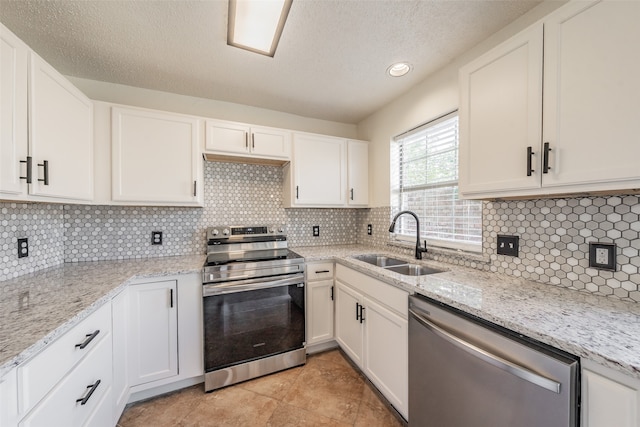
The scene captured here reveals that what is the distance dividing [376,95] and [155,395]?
303cm

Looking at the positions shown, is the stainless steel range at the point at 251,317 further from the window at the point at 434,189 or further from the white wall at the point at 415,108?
the white wall at the point at 415,108

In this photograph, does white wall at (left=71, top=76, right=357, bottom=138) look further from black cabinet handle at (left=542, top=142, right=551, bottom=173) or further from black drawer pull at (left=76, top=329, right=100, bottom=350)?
black cabinet handle at (left=542, top=142, right=551, bottom=173)

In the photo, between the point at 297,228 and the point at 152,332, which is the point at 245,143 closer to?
the point at 297,228

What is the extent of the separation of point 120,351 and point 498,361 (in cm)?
200

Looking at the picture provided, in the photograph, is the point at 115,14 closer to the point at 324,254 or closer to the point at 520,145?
the point at 324,254

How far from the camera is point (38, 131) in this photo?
1.28 metres

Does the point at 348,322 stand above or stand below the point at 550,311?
below

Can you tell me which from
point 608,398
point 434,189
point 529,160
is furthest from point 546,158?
point 434,189

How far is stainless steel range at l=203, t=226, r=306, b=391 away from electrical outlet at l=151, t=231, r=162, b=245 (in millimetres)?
483

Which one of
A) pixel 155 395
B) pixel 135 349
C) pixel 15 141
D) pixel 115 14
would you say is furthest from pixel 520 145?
pixel 155 395

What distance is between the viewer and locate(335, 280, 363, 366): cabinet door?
6.21 feet

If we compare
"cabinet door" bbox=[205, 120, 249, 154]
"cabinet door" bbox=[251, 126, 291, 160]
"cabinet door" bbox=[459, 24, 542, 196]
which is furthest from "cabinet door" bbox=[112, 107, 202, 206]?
"cabinet door" bbox=[459, 24, 542, 196]

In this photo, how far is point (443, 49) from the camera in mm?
1659

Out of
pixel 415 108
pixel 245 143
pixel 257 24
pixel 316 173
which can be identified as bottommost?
pixel 316 173
